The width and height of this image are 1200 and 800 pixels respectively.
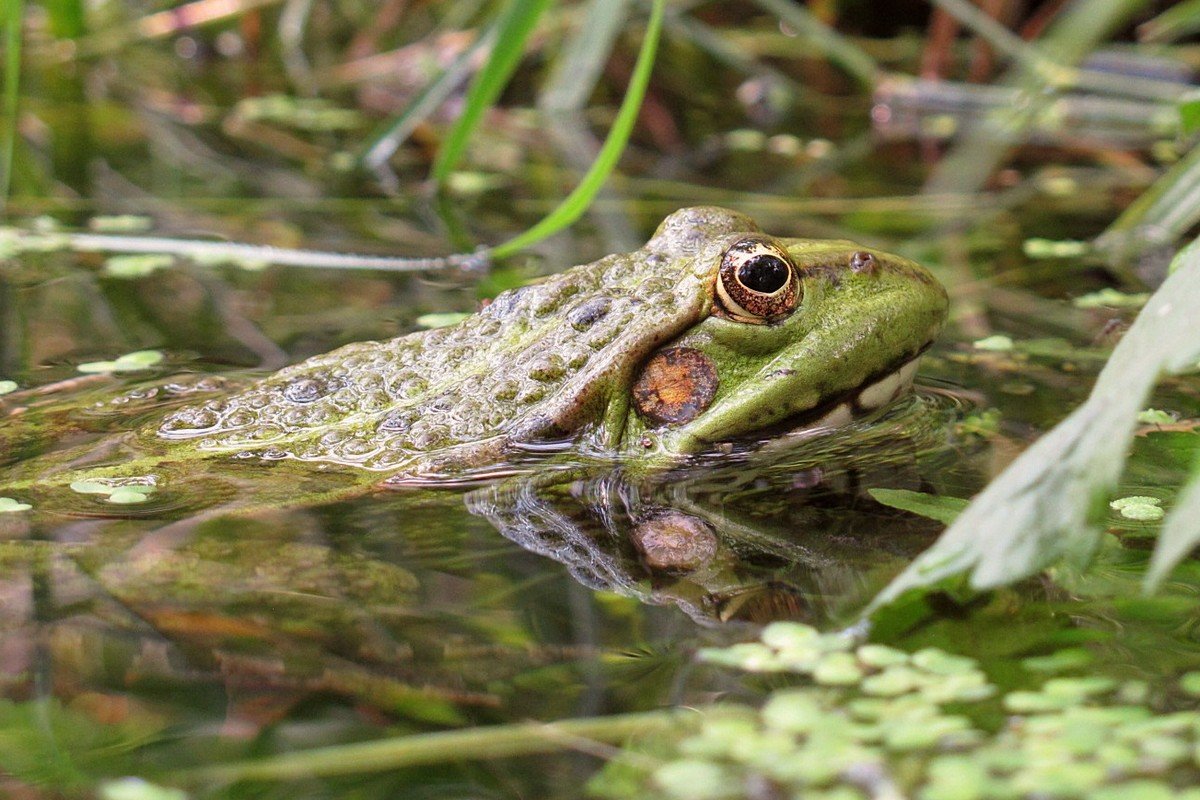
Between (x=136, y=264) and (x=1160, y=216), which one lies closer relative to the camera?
(x=1160, y=216)

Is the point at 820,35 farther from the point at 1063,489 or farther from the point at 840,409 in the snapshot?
the point at 1063,489

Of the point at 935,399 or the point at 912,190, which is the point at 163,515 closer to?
the point at 935,399

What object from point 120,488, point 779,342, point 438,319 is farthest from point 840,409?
point 120,488

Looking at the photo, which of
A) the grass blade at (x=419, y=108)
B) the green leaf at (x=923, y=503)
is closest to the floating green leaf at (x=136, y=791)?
the green leaf at (x=923, y=503)

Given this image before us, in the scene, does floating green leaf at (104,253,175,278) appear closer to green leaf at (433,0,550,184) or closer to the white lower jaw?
green leaf at (433,0,550,184)

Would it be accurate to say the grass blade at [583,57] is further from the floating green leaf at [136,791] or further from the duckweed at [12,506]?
the floating green leaf at [136,791]
